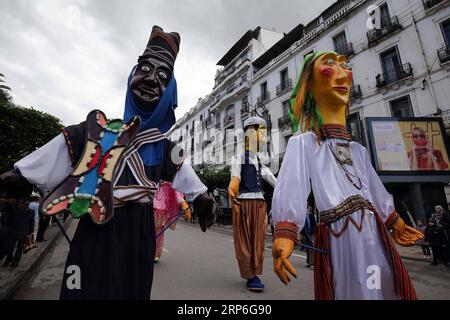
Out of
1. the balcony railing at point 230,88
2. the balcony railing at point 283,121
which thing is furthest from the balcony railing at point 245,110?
the balcony railing at point 283,121

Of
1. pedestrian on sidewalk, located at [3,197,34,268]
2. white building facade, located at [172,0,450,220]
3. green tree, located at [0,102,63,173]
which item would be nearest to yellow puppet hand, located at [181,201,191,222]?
pedestrian on sidewalk, located at [3,197,34,268]

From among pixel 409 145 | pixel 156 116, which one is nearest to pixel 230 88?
pixel 409 145

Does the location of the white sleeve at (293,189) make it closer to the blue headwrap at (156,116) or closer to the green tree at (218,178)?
the blue headwrap at (156,116)

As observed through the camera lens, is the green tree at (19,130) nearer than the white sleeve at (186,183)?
No

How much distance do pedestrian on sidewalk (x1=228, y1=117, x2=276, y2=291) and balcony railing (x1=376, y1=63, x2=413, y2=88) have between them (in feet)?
37.4

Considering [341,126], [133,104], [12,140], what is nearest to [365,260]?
[341,126]

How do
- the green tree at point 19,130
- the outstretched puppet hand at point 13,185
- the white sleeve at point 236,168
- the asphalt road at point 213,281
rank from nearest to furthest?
the outstretched puppet hand at point 13,185
the asphalt road at point 213,281
the white sleeve at point 236,168
the green tree at point 19,130

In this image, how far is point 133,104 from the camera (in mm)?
1806

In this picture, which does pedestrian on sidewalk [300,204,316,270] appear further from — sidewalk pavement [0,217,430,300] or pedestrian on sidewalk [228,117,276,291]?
sidewalk pavement [0,217,430,300]

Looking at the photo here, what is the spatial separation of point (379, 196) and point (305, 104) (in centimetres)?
88

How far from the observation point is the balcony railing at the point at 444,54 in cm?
1020

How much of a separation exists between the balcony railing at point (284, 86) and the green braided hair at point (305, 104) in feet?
54.1

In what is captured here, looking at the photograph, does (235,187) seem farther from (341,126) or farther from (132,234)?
(132,234)

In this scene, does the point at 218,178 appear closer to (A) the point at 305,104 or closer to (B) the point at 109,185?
(A) the point at 305,104
